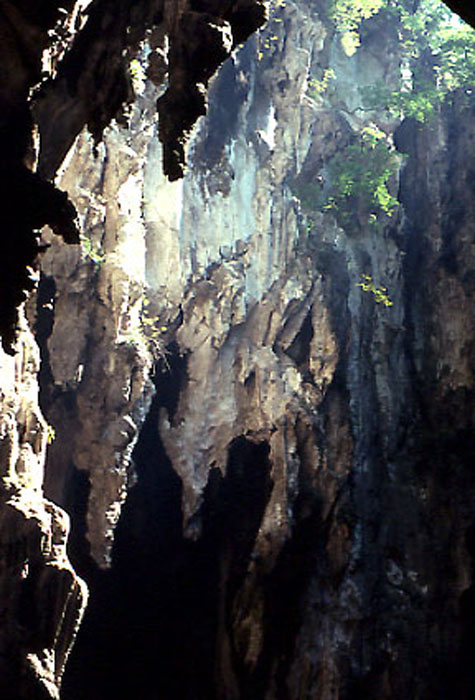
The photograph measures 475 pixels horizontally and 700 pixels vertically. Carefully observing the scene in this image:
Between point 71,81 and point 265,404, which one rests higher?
point 71,81

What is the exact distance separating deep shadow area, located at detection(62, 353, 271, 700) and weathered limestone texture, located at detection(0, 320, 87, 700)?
480 centimetres

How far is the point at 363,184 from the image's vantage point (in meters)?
16.8

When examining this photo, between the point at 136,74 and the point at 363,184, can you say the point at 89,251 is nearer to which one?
the point at 136,74

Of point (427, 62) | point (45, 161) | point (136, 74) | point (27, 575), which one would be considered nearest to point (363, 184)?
point (427, 62)

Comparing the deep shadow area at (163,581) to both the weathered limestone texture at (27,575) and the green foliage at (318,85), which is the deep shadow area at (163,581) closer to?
the weathered limestone texture at (27,575)

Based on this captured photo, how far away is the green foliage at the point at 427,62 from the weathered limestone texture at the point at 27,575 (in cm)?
1349

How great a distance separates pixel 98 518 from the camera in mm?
12398

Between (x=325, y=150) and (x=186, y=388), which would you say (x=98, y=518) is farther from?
(x=325, y=150)

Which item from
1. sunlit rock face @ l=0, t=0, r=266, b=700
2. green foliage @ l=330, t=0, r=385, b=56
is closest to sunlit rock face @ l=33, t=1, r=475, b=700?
sunlit rock face @ l=0, t=0, r=266, b=700

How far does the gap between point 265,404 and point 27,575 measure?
7.86m

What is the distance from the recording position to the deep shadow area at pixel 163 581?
12250 millimetres

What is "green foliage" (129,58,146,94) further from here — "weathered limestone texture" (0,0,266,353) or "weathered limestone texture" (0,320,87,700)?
"weathered limestone texture" (0,320,87,700)

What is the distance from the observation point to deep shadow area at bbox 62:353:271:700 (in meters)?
12.2

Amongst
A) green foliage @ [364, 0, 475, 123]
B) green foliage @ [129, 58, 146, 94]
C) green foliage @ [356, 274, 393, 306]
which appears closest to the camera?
green foliage @ [129, 58, 146, 94]
